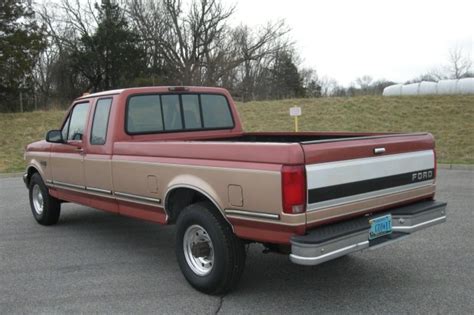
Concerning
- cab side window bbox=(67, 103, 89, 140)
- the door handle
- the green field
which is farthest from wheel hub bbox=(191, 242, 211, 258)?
the green field

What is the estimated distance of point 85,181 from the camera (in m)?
6.09

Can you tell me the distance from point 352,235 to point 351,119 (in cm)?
1674

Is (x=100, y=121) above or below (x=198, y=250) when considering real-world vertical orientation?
above

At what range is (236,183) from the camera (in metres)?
3.97

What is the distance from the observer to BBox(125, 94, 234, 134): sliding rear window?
574 centimetres

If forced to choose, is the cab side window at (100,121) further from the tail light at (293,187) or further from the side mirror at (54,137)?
the tail light at (293,187)

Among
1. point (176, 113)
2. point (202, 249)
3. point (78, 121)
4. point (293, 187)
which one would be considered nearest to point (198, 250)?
point (202, 249)

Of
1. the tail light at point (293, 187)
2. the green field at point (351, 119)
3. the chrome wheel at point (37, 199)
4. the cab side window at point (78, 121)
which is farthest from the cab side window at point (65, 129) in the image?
the green field at point (351, 119)

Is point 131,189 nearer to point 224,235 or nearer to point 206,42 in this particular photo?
point 224,235

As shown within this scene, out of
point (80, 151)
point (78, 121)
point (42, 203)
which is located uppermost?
point (78, 121)

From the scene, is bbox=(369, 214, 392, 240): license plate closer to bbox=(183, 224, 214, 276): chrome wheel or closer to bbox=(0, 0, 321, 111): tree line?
bbox=(183, 224, 214, 276): chrome wheel

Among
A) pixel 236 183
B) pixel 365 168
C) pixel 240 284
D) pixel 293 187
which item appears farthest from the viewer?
pixel 240 284

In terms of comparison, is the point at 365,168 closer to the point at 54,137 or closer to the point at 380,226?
the point at 380,226

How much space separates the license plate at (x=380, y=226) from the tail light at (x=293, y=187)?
2.47 feet
